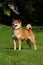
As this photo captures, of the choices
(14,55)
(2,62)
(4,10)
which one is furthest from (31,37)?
(4,10)

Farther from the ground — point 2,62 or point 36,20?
point 2,62

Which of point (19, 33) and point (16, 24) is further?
point (19, 33)

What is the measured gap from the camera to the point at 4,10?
1622 inches

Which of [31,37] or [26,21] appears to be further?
[26,21]

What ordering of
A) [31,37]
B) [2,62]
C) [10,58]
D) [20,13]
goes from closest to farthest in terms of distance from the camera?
[2,62] < [10,58] < [31,37] < [20,13]

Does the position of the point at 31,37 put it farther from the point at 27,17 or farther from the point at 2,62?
the point at 27,17

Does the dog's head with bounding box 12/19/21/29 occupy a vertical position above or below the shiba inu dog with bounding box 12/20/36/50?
above

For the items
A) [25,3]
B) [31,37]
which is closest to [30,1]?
[25,3]

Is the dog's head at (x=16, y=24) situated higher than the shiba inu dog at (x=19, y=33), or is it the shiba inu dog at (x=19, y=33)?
the dog's head at (x=16, y=24)

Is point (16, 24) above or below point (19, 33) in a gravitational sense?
above

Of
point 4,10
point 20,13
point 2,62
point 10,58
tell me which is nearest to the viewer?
point 2,62

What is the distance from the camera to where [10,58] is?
39.4 ft

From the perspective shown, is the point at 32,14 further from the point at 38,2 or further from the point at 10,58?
the point at 10,58

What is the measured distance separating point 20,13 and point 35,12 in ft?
8.17
